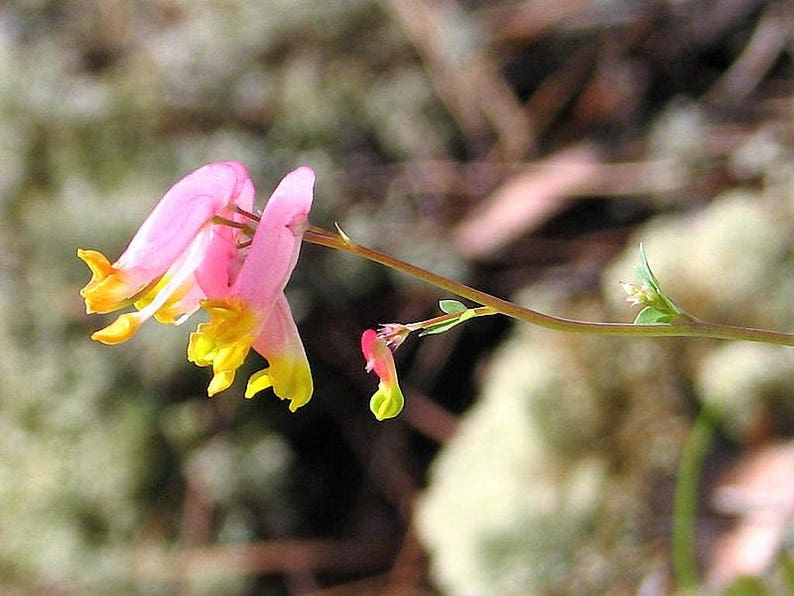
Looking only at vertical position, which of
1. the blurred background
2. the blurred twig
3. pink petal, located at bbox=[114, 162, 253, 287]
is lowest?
pink petal, located at bbox=[114, 162, 253, 287]

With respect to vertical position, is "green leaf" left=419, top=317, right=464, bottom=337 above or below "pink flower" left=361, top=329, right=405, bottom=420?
above

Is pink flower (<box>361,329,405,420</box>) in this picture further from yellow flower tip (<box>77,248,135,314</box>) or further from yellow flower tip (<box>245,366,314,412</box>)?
yellow flower tip (<box>77,248,135,314</box>)

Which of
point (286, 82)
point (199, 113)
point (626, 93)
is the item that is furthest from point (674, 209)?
point (199, 113)

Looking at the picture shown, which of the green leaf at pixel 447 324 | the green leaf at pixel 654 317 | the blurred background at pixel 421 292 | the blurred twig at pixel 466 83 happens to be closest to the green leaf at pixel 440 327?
the green leaf at pixel 447 324

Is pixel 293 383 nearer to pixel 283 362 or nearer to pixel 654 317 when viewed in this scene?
pixel 283 362

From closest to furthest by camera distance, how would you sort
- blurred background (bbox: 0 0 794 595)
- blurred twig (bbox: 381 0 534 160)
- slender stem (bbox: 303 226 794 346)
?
slender stem (bbox: 303 226 794 346), blurred background (bbox: 0 0 794 595), blurred twig (bbox: 381 0 534 160)

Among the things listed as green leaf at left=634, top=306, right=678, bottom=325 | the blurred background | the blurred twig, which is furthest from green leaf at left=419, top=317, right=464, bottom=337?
the blurred twig

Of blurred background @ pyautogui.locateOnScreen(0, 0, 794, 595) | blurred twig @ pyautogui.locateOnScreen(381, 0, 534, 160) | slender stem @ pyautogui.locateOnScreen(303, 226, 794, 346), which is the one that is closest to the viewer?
slender stem @ pyautogui.locateOnScreen(303, 226, 794, 346)
